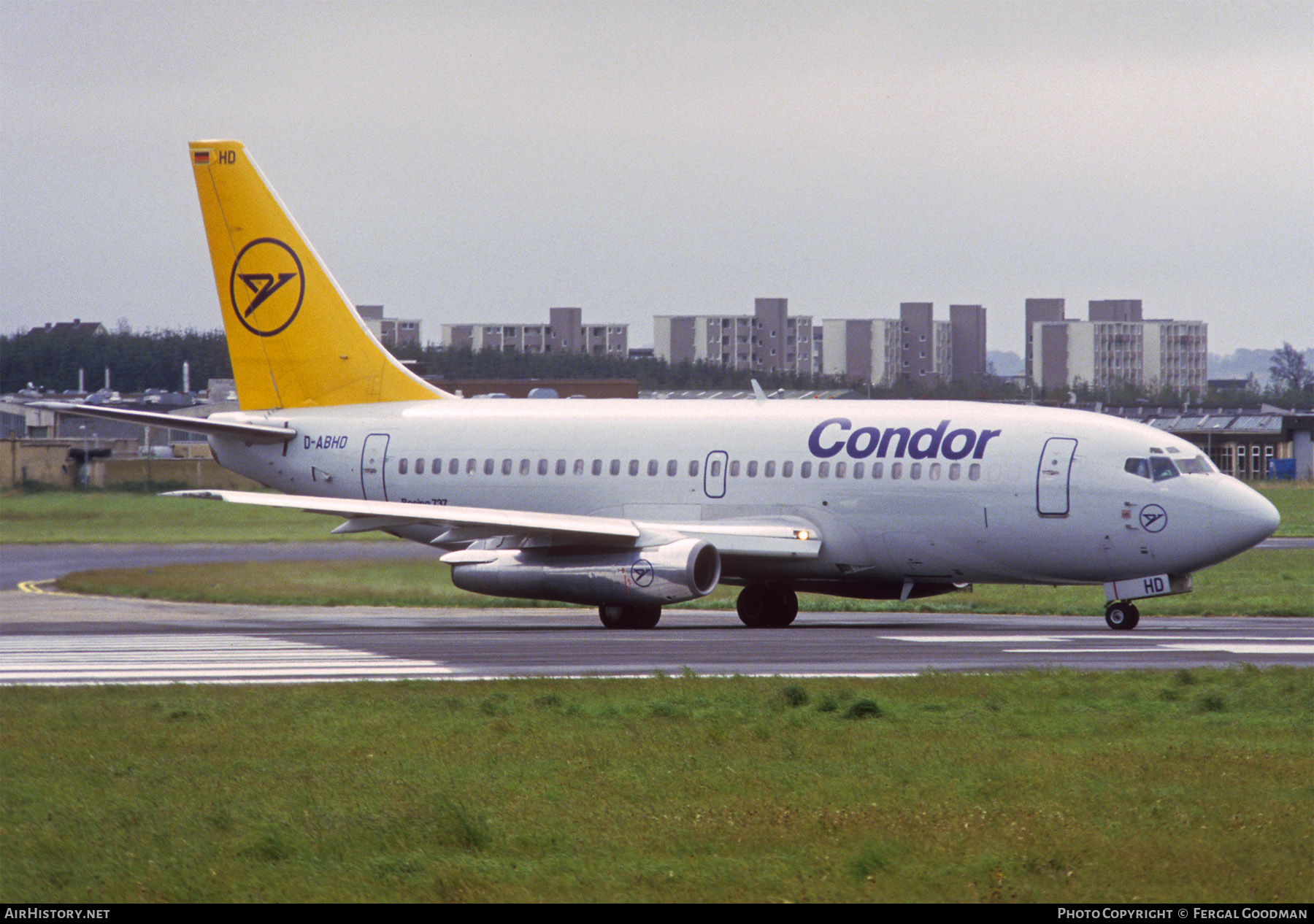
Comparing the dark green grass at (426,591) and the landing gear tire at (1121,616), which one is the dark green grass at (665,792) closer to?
the landing gear tire at (1121,616)

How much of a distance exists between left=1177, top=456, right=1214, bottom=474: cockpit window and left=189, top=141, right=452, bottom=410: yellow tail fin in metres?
16.0

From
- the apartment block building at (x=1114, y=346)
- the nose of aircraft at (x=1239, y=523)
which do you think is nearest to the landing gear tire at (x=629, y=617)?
the nose of aircraft at (x=1239, y=523)

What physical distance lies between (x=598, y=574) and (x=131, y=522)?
30.3 metres

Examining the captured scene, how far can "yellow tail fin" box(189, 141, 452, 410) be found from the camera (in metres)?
37.3

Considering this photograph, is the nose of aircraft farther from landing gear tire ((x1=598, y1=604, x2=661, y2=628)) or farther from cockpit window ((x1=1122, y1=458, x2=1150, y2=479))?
landing gear tire ((x1=598, y1=604, x2=661, y2=628))

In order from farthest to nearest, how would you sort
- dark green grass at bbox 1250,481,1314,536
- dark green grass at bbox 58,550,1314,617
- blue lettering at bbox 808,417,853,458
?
dark green grass at bbox 1250,481,1314,536
dark green grass at bbox 58,550,1314,617
blue lettering at bbox 808,417,853,458

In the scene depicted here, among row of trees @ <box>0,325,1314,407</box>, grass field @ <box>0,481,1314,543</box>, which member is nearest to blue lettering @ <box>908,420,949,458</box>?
grass field @ <box>0,481,1314,543</box>

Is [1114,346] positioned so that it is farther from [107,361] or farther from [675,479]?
[675,479]

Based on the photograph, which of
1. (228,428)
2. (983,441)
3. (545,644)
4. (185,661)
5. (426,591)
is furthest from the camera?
(426,591)

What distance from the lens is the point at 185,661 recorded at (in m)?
23.7

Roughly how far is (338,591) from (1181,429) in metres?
81.1

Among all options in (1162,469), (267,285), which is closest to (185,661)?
(267,285)

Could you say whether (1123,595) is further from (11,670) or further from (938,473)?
(11,670)

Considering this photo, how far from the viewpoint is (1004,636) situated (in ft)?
Result: 91.0
